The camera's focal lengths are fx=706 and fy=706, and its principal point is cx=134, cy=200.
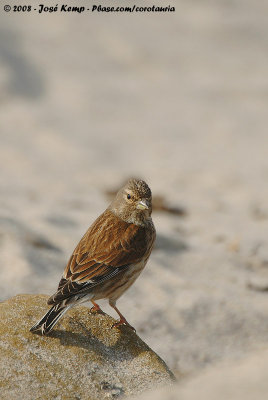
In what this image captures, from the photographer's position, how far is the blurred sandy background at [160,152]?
6391 mm

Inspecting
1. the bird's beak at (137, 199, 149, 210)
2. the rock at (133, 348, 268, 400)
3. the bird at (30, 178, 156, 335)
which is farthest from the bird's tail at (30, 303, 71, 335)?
the bird's beak at (137, 199, 149, 210)

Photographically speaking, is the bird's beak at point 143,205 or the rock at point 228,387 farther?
the bird's beak at point 143,205

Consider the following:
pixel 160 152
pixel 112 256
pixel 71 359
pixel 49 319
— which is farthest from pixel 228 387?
pixel 160 152

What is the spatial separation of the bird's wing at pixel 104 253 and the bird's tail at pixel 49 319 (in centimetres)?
22

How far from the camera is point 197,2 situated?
1440 centimetres

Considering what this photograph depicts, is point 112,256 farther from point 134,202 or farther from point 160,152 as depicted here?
point 160,152

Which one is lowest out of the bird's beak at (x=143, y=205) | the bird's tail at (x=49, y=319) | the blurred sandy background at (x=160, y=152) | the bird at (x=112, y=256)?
the bird's tail at (x=49, y=319)

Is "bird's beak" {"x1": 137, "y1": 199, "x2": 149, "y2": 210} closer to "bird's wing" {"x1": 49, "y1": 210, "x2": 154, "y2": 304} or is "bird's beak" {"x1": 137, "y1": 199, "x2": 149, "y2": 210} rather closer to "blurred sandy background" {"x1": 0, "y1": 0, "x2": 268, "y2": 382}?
"bird's wing" {"x1": 49, "y1": 210, "x2": 154, "y2": 304}

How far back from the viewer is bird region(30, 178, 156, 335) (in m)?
4.65

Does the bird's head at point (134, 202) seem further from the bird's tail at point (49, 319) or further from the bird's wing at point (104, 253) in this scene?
the bird's tail at point (49, 319)

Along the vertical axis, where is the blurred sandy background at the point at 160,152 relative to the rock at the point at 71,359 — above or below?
above

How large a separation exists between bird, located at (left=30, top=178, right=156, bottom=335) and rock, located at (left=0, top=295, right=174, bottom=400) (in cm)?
12

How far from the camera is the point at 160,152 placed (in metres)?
10.6

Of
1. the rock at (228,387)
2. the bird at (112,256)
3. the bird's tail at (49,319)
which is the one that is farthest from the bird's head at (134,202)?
A: the rock at (228,387)
